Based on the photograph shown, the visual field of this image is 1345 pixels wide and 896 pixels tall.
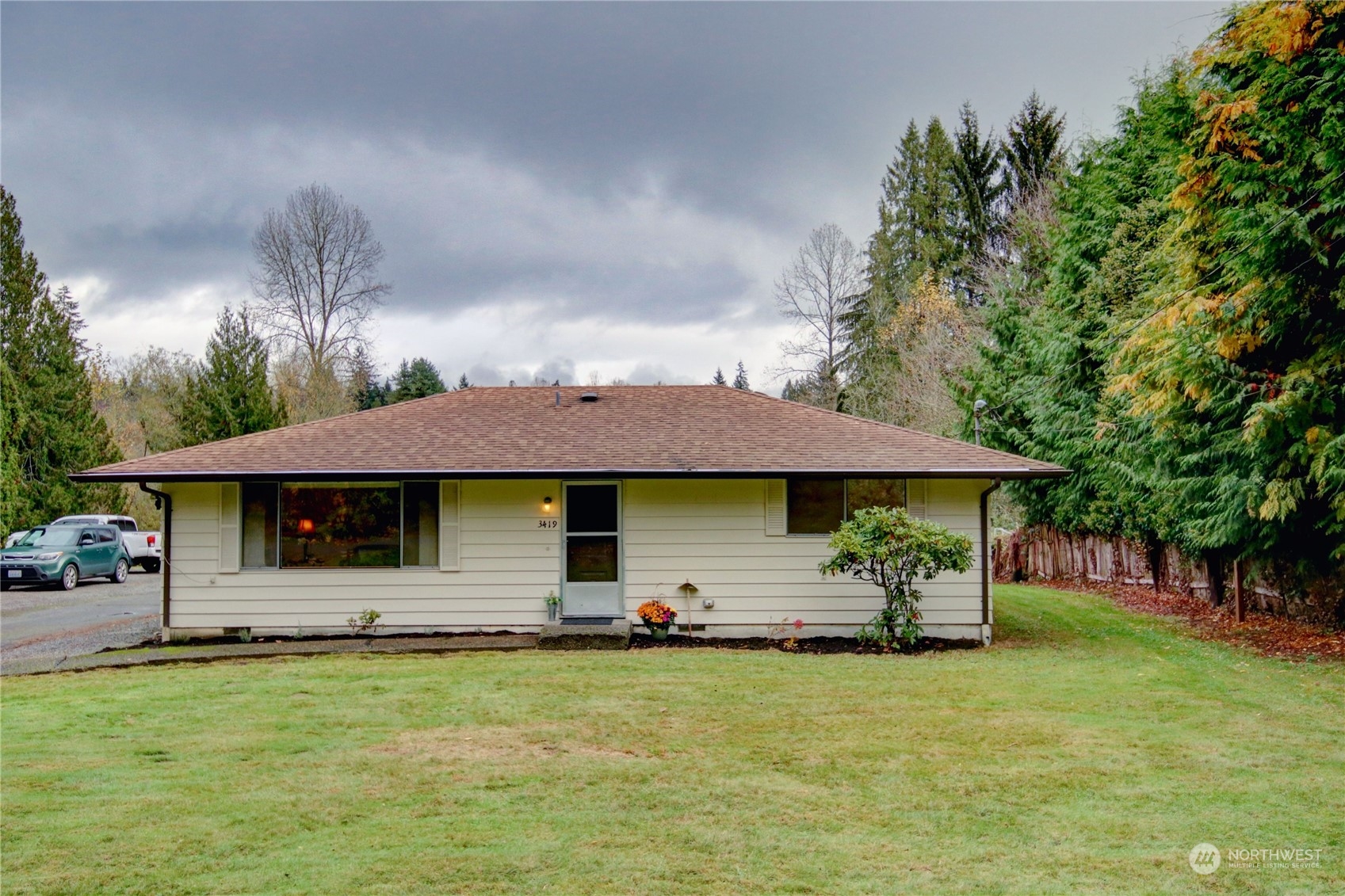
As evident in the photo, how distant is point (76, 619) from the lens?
14.4m

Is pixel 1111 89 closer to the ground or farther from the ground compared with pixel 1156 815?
farther from the ground

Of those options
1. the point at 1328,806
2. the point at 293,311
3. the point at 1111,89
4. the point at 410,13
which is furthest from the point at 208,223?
the point at 1328,806

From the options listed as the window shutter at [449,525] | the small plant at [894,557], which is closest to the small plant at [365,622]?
the window shutter at [449,525]

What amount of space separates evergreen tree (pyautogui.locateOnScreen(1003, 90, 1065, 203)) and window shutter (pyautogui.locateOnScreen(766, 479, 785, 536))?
2478cm

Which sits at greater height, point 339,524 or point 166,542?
point 339,524

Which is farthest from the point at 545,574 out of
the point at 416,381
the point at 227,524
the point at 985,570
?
the point at 416,381

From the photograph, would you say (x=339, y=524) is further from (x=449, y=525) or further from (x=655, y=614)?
(x=655, y=614)

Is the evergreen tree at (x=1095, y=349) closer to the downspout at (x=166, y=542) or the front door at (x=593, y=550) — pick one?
the front door at (x=593, y=550)

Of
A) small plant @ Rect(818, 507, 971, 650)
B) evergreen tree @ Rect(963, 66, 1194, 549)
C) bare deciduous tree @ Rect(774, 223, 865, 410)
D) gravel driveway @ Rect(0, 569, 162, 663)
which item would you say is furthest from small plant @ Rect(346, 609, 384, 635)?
bare deciduous tree @ Rect(774, 223, 865, 410)

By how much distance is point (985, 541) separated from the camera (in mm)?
11531

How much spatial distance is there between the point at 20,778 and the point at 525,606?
6549mm

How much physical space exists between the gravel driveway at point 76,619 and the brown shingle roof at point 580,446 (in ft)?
8.01

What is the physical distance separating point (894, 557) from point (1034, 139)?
91.8 ft

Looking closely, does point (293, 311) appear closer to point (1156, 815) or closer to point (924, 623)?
point (924, 623)
